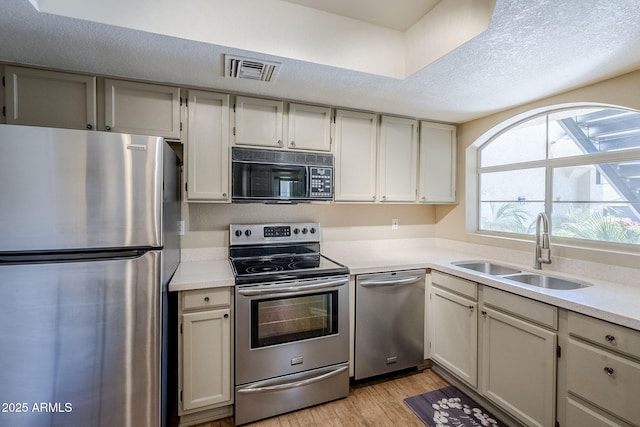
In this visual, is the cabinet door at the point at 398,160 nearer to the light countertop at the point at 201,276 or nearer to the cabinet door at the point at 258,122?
the cabinet door at the point at 258,122

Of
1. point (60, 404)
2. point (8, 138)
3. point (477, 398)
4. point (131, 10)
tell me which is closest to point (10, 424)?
point (60, 404)

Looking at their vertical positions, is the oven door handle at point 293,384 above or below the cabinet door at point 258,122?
below

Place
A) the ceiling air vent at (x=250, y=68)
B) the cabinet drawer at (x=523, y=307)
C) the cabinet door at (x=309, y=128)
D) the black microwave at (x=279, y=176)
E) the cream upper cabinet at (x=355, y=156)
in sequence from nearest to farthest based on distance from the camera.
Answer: the cabinet drawer at (x=523, y=307) → the ceiling air vent at (x=250, y=68) → the black microwave at (x=279, y=176) → the cabinet door at (x=309, y=128) → the cream upper cabinet at (x=355, y=156)

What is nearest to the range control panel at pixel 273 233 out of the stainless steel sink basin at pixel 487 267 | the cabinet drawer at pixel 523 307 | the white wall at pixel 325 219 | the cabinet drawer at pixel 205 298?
the white wall at pixel 325 219

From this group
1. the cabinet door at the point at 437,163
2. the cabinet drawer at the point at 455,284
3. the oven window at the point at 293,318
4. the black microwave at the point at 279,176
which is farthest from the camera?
the cabinet door at the point at 437,163

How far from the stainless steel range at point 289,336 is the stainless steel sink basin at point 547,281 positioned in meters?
1.34

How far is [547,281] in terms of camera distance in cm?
209

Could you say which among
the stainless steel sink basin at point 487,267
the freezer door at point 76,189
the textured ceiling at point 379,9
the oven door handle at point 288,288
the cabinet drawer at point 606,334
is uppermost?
the textured ceiling at point 379,9

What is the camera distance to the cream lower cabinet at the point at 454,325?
204 centimetres

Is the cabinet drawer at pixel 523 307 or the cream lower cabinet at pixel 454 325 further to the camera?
the cream lower cabinet at pixel 454 325

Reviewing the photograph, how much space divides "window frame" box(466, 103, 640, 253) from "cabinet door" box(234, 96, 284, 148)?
196 cm

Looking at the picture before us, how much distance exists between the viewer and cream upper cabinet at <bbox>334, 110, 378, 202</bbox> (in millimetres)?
2496

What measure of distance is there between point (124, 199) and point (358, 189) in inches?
69.3

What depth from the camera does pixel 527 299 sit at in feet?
5.54
